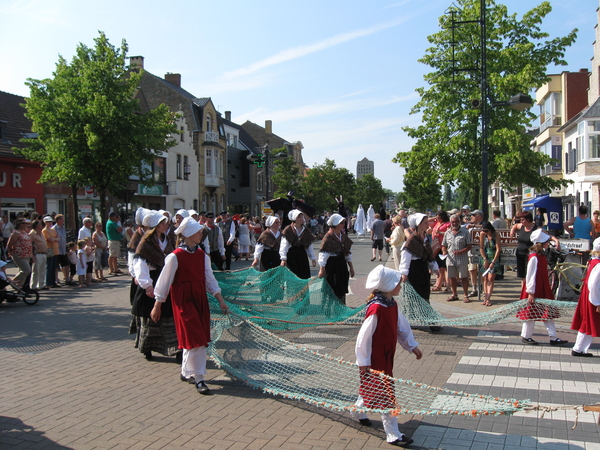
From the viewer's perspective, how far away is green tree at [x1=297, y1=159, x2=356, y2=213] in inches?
2126

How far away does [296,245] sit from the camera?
1045 centimetres

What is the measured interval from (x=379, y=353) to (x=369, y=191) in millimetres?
79321

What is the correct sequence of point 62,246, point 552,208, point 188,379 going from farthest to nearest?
point 552,208 < point 62,246 < point 188,379

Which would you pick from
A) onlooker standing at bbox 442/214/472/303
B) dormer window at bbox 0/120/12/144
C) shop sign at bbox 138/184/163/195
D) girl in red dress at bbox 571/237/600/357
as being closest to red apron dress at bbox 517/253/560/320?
girl in red dress at bbox 571/237/600/357

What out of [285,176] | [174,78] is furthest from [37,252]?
[174,78]

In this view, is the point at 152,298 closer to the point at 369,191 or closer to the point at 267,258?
the point at 267,258

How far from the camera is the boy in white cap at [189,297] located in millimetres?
5672

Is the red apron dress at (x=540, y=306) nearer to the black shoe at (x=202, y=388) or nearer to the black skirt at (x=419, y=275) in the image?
the black skirt at (x=419, y=275)

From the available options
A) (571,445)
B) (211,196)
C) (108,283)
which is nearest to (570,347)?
(571,445)

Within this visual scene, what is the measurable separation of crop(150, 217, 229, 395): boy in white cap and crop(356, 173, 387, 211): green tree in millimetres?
71610

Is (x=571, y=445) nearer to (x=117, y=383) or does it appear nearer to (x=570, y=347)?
(x=570, y=347)

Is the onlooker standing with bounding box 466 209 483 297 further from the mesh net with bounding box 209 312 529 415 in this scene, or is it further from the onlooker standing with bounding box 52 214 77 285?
the onlooker standing with bounding box 52 214 77 285

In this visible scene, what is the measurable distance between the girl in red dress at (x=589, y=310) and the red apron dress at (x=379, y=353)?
3391mm

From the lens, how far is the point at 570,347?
765 centimetres
